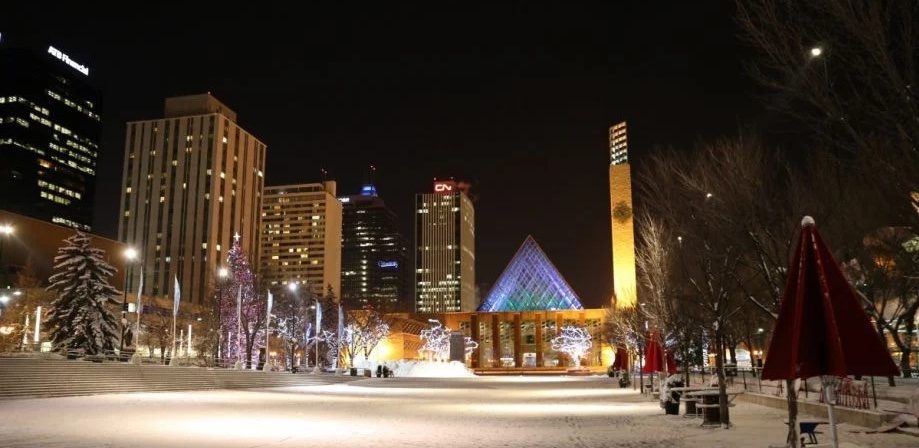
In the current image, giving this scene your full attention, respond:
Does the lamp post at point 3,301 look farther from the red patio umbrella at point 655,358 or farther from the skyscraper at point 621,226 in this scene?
the skyscraper at point 621,226

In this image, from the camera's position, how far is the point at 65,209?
144625mm

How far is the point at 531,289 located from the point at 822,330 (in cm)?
12023

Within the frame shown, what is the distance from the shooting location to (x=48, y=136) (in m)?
141

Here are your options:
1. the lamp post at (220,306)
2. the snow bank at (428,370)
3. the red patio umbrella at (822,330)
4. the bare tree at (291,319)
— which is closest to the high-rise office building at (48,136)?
the bare tree at (291,319)

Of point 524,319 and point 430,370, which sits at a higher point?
point 524,319

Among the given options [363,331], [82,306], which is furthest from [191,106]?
[82,306]

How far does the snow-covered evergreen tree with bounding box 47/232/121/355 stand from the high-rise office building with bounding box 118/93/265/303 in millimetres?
97651

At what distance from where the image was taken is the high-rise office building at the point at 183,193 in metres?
142

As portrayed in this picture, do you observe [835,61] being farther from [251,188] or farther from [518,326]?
[251,188]

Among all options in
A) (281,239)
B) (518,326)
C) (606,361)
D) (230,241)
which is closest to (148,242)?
(230,241)

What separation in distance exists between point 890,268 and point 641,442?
23.8 m

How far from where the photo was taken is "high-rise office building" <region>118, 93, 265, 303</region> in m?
142

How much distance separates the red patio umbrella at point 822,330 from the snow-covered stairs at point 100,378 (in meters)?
26.6

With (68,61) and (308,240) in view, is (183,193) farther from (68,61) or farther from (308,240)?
(308,240)
